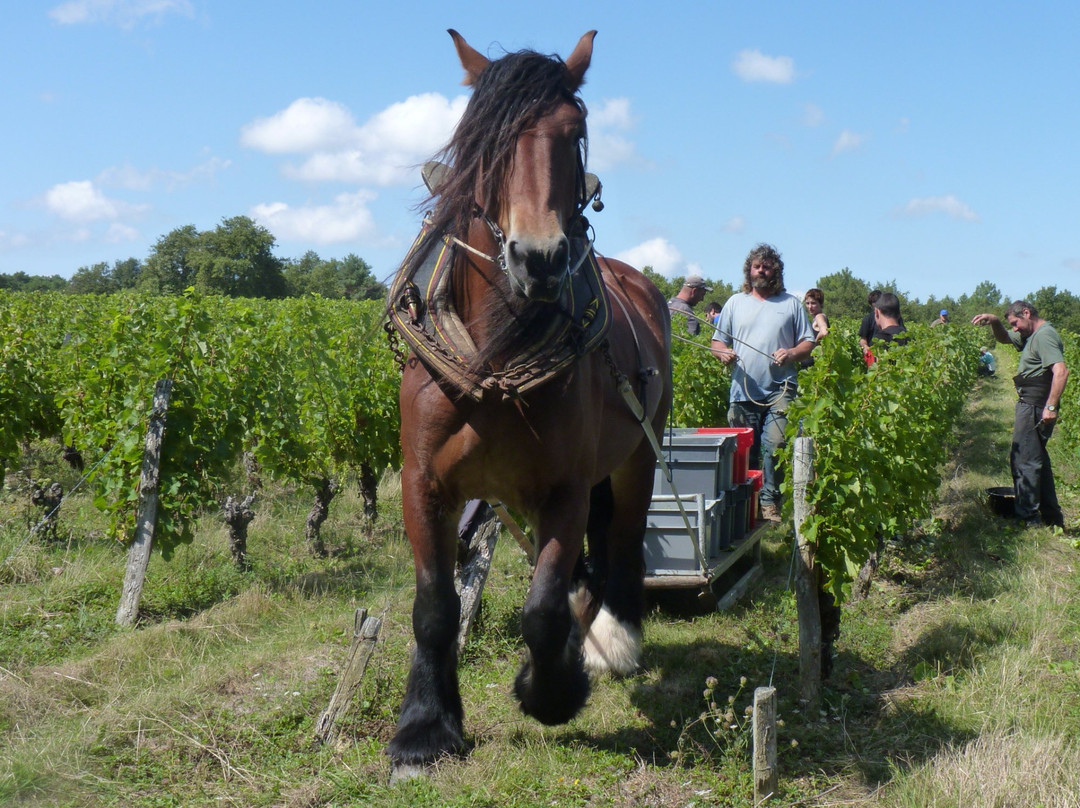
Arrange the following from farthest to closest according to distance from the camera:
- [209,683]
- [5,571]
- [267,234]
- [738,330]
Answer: [267,234], [738,330], [5,571], [209,683]

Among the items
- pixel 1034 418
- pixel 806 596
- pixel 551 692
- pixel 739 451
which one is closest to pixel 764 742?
pixel 551 692

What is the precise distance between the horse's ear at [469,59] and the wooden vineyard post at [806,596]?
2.27 metres

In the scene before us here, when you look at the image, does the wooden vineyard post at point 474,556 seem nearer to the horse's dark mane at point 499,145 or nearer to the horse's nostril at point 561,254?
the horse's dark mane at point 499,145

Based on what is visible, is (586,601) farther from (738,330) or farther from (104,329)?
(104,329)

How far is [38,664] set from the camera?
4.33 metres

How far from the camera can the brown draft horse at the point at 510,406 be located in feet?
9.24

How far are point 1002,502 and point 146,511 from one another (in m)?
7.27

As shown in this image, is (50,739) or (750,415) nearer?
(50,739)

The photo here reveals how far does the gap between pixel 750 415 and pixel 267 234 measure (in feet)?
257

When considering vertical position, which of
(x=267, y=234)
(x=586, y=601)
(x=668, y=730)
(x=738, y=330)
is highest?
(x=267, y=234)

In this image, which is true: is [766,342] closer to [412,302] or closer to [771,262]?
[771,262]

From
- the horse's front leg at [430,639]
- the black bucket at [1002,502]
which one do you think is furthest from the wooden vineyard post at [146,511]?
the black bucket at [1002,502]

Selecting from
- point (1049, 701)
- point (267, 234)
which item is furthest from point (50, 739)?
point (267, 234)

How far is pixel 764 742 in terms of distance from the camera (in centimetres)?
307
